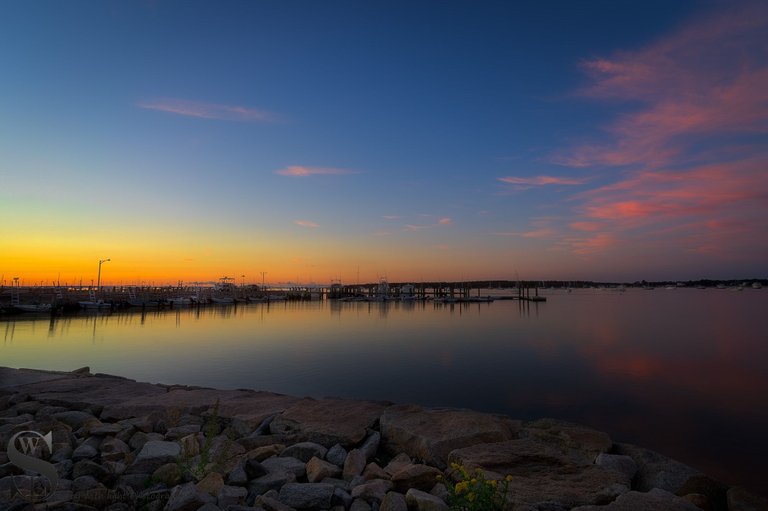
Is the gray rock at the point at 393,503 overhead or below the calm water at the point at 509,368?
overhead

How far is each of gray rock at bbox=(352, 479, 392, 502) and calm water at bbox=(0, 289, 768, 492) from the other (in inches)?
335

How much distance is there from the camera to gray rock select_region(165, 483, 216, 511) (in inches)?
186

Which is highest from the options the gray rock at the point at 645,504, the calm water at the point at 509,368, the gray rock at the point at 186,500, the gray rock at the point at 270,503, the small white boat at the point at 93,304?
the gray rock at the point at 186,500

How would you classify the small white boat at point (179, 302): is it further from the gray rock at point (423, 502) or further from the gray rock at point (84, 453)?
the gray rock at point (423, 502)

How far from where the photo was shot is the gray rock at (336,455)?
6822mm

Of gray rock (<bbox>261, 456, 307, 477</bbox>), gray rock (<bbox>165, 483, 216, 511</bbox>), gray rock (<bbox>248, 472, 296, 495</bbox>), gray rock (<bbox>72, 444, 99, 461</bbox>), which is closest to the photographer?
gray rock (<bbox>165, 483, 216, 511</bbox>)

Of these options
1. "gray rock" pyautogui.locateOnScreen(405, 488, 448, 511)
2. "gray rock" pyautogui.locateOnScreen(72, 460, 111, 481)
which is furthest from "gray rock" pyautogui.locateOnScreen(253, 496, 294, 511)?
"gray rock" pyautogui.locateOnScreen(72, 460, 111, 481)

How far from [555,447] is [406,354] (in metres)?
18.5

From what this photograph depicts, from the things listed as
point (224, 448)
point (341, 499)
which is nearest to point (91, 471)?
point (224, 448)

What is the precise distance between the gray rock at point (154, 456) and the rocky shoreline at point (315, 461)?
0.02 m

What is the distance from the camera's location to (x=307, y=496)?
17.2 ft

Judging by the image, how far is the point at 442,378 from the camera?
18594 millimetres

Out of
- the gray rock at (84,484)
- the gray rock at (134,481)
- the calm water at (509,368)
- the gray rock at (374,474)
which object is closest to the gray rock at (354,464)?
the gray rock at (374,474)

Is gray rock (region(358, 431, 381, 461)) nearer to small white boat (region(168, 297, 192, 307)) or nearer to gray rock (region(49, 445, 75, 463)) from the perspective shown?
gray rock (region(49, 445, 75, 463))
